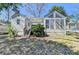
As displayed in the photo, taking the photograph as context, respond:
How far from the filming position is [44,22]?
382cm

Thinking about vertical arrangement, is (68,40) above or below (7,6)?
below

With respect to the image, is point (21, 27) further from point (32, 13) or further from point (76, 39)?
point (76, 39)

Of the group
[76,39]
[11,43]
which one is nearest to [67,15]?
[76,39]

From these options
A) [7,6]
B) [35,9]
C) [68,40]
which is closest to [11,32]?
[7,6]

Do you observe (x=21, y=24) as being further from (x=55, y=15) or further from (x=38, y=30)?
(x=55, y=15)

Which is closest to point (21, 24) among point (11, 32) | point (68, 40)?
point (11, 32)

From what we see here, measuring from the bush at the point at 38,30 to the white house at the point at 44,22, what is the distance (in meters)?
0.05

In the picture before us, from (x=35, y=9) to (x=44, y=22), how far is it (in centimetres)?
23

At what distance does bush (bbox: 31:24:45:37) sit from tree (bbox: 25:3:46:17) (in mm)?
162

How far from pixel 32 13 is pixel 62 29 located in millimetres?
501

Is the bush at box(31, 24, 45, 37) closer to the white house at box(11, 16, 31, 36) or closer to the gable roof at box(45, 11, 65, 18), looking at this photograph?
the white house at box(11, 16, 31, 36)

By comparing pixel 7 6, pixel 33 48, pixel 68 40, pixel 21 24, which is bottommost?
pixel 33 48

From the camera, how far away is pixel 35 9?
3.83m

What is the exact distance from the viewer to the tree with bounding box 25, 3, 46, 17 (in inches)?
150
